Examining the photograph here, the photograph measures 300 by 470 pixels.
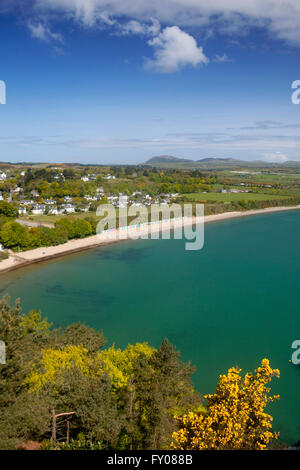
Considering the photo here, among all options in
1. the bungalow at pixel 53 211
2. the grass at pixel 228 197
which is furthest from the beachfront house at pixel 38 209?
the grass at pixel 228 197

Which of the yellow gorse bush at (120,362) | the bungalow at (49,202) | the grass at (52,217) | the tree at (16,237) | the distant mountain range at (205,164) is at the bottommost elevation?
the yellow gorse bush at (120,362)

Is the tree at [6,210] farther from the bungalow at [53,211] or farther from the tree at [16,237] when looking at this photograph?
the tree at [16,237]

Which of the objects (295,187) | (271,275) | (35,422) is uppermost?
(295,187)

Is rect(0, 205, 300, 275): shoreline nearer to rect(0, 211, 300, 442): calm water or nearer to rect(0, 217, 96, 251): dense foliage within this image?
rect(0, 217, 96, 251): dense foliage
